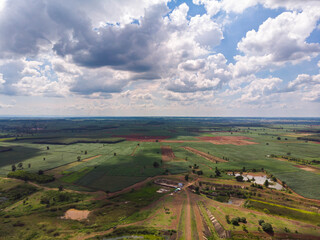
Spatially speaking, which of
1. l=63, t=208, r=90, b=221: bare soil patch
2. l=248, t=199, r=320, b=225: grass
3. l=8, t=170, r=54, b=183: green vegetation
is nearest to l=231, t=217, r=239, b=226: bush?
l=248, t=199, r=320, b=225: grass

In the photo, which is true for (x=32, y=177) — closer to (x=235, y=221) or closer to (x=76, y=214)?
(x=76, y=214)

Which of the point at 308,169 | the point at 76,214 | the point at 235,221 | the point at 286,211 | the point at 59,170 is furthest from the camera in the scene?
the point at 59,170

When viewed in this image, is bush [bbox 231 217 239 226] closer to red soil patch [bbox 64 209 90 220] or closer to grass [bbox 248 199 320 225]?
grass [bbox 248 199 320 225]

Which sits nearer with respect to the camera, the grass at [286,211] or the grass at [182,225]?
the grass at [182,225]

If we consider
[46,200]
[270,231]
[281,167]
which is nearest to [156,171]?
[46,200]

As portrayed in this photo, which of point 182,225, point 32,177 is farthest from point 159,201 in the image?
point 32,177

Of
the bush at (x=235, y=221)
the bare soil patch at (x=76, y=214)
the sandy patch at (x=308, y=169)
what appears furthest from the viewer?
the sandy patch at (x=308, y=169)

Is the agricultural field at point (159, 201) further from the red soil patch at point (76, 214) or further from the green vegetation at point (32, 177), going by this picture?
the green vegetation at point (32, 177)

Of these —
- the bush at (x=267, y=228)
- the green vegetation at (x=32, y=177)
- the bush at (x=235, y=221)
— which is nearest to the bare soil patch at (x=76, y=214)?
the green vegetation at (x=32, y=177)
